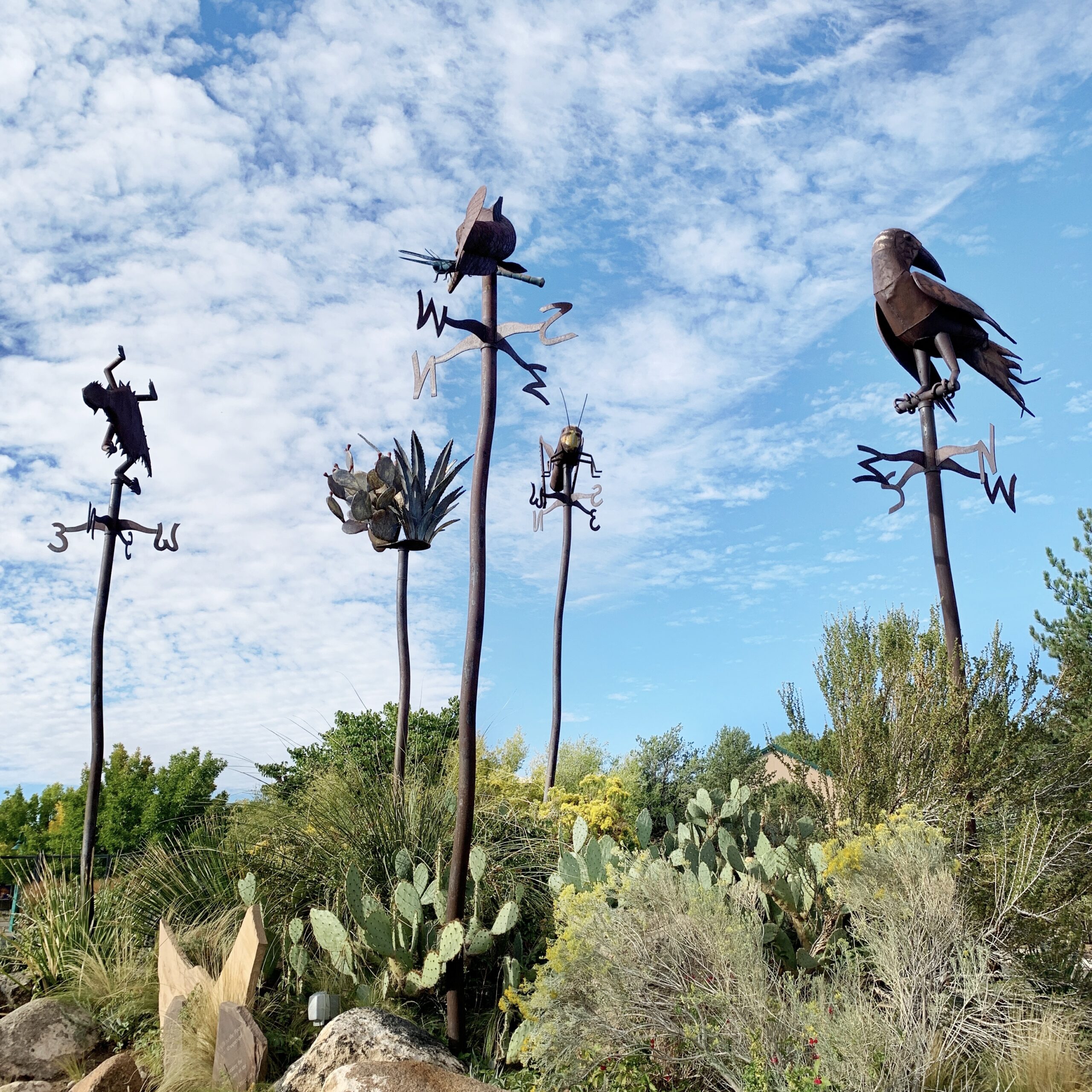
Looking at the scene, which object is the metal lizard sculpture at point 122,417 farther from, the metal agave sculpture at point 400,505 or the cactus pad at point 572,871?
the cactus pad at point 572,871

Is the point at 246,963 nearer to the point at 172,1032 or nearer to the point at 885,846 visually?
the point at 172,1032

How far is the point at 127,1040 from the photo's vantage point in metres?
6.66

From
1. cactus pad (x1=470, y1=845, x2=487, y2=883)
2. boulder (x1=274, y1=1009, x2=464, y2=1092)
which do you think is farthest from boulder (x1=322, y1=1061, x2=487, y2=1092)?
cactus pad (x1=470, y1=845, x2=487, y2=883)

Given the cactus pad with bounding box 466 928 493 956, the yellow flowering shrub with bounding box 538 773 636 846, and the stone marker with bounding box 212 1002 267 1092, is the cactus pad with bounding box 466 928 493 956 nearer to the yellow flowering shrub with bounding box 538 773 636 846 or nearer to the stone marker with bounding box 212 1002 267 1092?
the stone marker with bounding box 212 1002 267 1092

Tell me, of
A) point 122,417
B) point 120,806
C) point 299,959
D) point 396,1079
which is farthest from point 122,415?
point 120,806

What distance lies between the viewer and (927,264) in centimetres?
920

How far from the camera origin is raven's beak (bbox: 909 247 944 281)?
9125mm

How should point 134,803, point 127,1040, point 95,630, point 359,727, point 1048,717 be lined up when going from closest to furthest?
point 127,1040 → point 1048,717 → point 95,630 → point 359,727 → point 134,803

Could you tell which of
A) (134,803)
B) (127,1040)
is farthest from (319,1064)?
(134,803)

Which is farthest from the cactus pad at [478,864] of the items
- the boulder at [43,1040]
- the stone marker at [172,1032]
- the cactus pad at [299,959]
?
the boulder at [43,1040]

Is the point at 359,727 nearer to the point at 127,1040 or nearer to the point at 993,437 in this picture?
the point at 127,1040

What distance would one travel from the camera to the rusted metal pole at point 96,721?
27.3 feet

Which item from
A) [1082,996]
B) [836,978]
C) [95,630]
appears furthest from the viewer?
[95,630]

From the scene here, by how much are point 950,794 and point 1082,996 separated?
163cm
